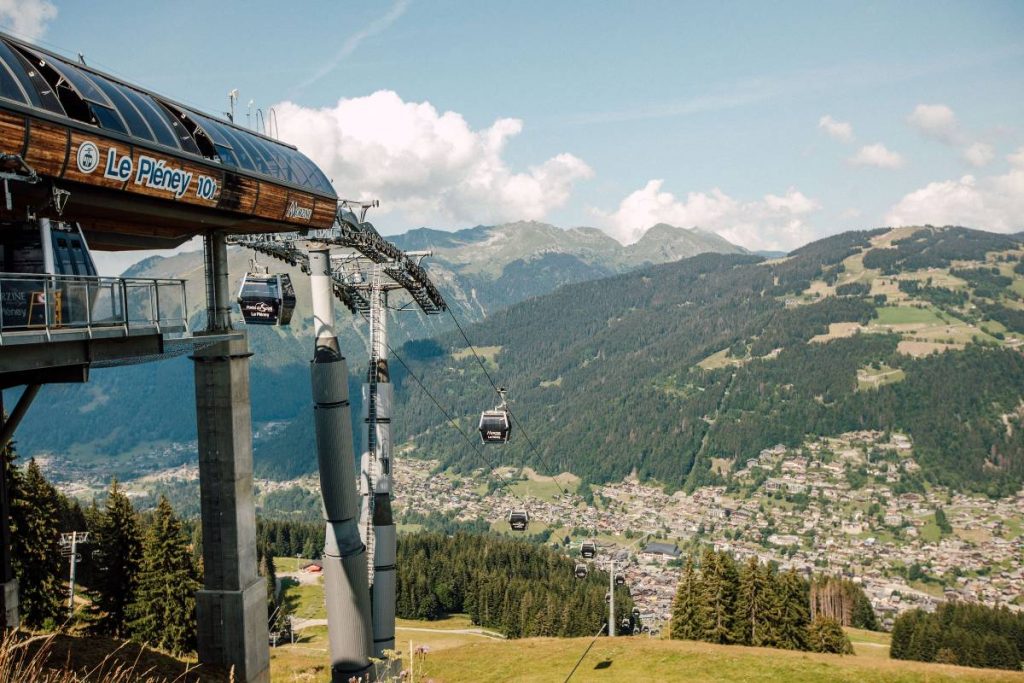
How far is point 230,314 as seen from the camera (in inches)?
754

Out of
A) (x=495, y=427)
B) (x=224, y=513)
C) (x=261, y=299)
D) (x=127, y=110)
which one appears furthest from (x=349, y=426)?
(x=495, y=427)

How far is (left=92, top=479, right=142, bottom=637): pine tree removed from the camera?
43.2m

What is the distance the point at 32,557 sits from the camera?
3747cm

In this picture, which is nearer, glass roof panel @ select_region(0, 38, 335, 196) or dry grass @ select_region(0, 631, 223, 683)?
glass roof panel @ select_region(0, 38, 335, 196)

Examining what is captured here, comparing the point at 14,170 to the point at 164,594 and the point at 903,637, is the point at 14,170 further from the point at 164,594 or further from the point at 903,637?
the point at 903,637

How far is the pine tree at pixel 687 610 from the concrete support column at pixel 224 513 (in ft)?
161

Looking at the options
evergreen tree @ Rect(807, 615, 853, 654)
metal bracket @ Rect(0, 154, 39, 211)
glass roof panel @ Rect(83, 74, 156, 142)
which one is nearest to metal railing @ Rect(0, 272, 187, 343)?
metal bracket @ Rect(0, 154, 39, 211)

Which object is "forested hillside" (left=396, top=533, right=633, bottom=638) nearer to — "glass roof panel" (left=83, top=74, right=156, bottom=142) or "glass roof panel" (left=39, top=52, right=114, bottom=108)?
"glass roof panel" (left=83, top=74, right=156, bottom=142)

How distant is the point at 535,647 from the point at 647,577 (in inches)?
5921

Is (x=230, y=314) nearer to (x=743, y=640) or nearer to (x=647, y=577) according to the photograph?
(x=743, y=640)

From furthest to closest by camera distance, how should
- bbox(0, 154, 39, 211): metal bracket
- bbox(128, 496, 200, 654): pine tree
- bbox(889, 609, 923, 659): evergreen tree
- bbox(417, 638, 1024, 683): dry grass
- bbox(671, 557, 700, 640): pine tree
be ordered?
bbox(889, 609, 923, 659): evergreen tree, bbox(671, 557, 700, 640): pine tree, bbox(128, 496, 200, 654): pine tree, bbox(417, 638, 1024, 683): dry grass, bbox(0, 154, 39, 211): metal bracket

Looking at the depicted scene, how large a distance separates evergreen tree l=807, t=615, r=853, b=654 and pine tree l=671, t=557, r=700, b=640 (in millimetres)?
9021

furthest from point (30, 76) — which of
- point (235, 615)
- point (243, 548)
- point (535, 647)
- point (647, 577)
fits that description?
point (647, 577)

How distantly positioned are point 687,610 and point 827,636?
12.5 m
